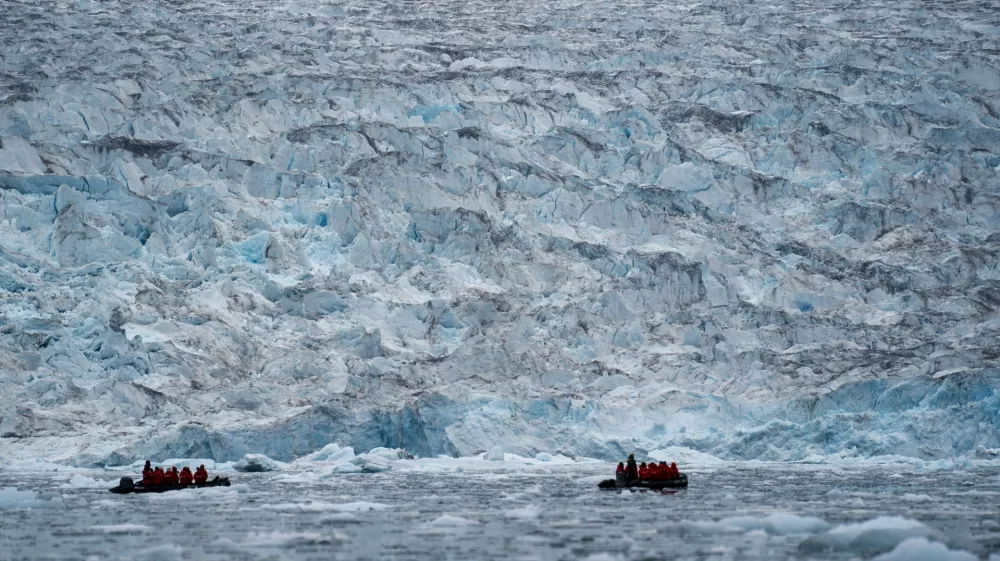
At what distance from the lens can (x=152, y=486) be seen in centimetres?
2094

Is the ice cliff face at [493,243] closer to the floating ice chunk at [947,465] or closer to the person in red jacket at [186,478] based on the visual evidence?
the floating ice chunk at [947,465]

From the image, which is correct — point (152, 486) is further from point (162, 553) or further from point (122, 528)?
point (162, 553)

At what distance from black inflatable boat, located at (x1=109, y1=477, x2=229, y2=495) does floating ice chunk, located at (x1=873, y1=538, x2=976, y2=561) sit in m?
12.6

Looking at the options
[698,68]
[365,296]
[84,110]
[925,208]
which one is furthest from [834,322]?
[84,110]

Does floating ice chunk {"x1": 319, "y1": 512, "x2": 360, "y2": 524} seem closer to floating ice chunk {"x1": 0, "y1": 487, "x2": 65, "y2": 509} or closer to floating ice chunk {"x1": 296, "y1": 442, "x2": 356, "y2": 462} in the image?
floating ice chunk {"x1": 0, "y1": 487, "x2": 65, "y2": 509}

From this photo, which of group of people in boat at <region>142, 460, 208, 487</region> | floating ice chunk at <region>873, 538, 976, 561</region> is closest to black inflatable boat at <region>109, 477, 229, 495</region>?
group of people in boat at <region>142, 460, 208, 487</region>

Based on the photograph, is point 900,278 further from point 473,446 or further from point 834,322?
point 473,446

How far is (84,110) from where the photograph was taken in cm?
3828

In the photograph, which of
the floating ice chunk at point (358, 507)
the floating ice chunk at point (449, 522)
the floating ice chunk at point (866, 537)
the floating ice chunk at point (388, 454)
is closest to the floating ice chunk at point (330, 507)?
the floating ice chunk at point (358, 507)

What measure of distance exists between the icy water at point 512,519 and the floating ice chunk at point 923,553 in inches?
4.6

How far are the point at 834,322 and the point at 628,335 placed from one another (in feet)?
15.9

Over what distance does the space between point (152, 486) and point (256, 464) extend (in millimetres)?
4255

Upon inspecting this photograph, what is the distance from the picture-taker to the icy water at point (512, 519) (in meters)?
12.6

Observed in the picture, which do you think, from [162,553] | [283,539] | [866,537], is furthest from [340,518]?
[866,537]
